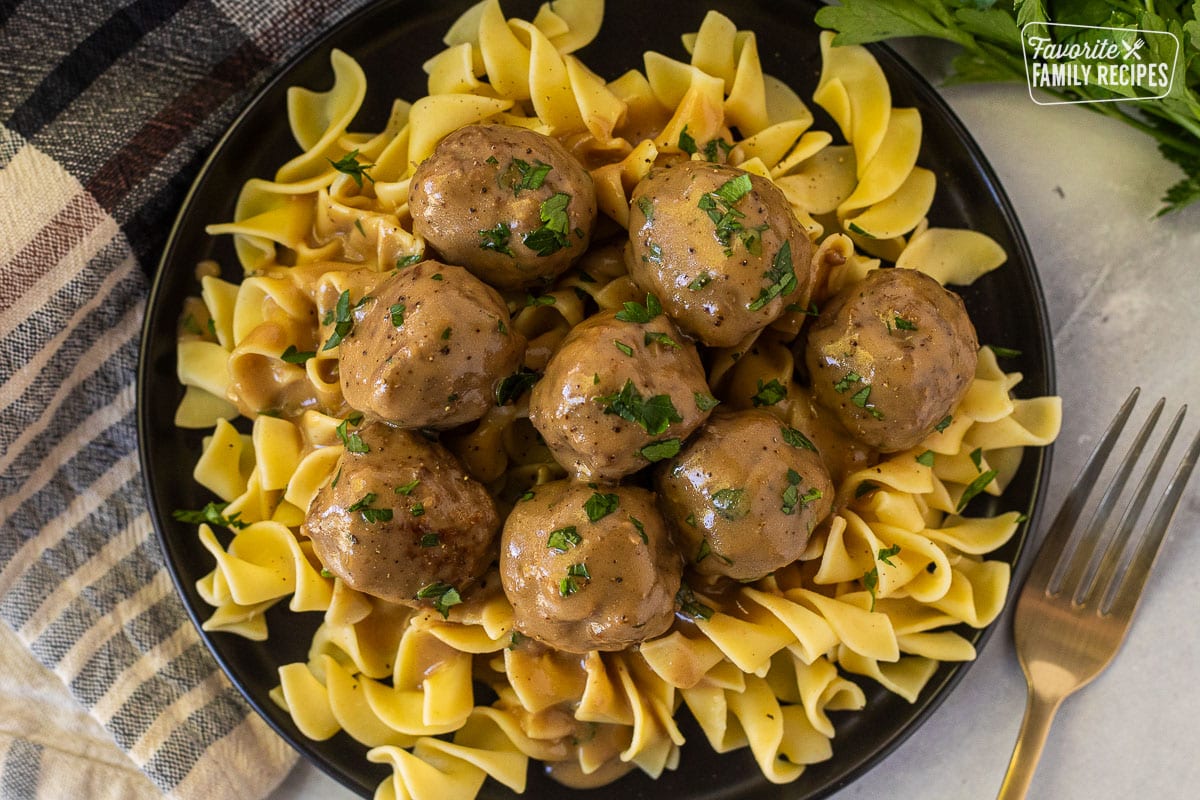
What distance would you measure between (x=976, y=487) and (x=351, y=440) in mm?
2253

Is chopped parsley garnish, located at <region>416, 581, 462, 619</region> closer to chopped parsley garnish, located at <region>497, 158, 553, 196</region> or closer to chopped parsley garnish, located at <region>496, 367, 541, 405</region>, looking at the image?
chopped parsley garnish, located at <region>496, 367, 541, 405</region>

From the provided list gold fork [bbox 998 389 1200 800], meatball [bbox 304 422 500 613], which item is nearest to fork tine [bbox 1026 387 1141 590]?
gold fork [bbox 998 389 1200 800]

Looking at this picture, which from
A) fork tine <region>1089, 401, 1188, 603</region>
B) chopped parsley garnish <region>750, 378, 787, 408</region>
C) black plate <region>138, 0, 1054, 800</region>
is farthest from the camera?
fork tine <region>1089, 401, 1188, 603</region>

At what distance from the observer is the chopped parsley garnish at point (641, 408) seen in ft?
8.79

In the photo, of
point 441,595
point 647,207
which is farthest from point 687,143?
point 441,595

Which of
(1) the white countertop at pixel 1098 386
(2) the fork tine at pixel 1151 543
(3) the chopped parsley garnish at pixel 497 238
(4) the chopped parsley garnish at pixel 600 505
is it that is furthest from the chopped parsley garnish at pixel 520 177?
(2) the fork tine at pixel 1151 543

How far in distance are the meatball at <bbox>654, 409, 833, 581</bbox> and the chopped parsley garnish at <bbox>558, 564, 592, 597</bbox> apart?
40 centimetres

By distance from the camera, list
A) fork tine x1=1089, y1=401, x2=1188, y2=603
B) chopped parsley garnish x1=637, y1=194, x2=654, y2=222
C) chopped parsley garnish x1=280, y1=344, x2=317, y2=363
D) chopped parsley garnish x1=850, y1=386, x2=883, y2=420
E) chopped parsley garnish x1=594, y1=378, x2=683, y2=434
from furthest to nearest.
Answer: fork tine x1=1089, y1=401, x2=1188, y2=603
chopped parsley garnish x1=280, y1=344, x2=317, y2=363
chopped parsley garnish x1=850, y1=386, x2=883, y2=420
chopped parsley garnish x1=637, y1=194, x2=654, y2=222
chopped parsley garnish x1=594, y1=378, x2=683, y2=434

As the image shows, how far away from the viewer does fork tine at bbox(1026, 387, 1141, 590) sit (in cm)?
368

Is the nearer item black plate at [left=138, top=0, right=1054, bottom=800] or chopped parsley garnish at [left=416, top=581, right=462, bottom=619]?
chopped parsley garnish at [left=416, top=581, right=462, bottom=619]

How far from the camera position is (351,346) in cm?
296

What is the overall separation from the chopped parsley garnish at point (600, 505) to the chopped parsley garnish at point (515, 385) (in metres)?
0.45

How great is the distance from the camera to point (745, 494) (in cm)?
284

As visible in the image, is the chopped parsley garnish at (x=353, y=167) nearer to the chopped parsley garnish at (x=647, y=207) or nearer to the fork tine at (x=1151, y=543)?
the chopped parsley garnish at (x=647, y=207)
